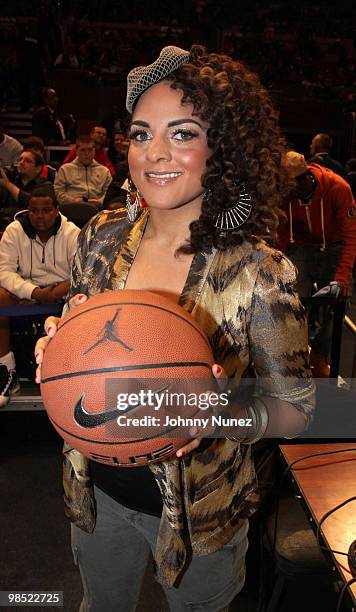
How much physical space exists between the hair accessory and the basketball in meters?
0.40

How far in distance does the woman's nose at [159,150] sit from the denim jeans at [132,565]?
0.65 metres

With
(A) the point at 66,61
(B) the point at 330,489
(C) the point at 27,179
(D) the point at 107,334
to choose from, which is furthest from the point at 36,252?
(A) the point at 66,61

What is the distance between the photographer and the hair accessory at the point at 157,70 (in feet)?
3.64

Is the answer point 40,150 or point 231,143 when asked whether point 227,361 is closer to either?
point 231,143

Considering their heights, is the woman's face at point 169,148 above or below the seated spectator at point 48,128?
above

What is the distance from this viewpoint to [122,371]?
92 centimetres

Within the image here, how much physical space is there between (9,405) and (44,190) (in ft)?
3.42

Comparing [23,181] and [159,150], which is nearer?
[159,150]

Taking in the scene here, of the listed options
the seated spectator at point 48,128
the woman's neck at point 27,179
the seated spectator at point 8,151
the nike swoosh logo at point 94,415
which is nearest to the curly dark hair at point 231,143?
the nike swoosh logo at point 94,415

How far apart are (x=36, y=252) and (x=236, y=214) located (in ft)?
6.79

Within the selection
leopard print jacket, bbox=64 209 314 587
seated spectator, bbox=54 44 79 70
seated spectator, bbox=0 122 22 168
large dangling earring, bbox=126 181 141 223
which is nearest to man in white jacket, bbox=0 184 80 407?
large dangling earring, bbox=126 181 141 223

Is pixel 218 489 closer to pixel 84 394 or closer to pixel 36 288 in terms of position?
pixel 84 394

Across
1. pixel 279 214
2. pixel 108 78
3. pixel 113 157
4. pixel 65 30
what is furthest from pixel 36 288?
pixel 65 30

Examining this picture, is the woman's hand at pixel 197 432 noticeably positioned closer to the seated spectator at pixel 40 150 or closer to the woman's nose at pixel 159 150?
the woman's nose at pixel 159 150
